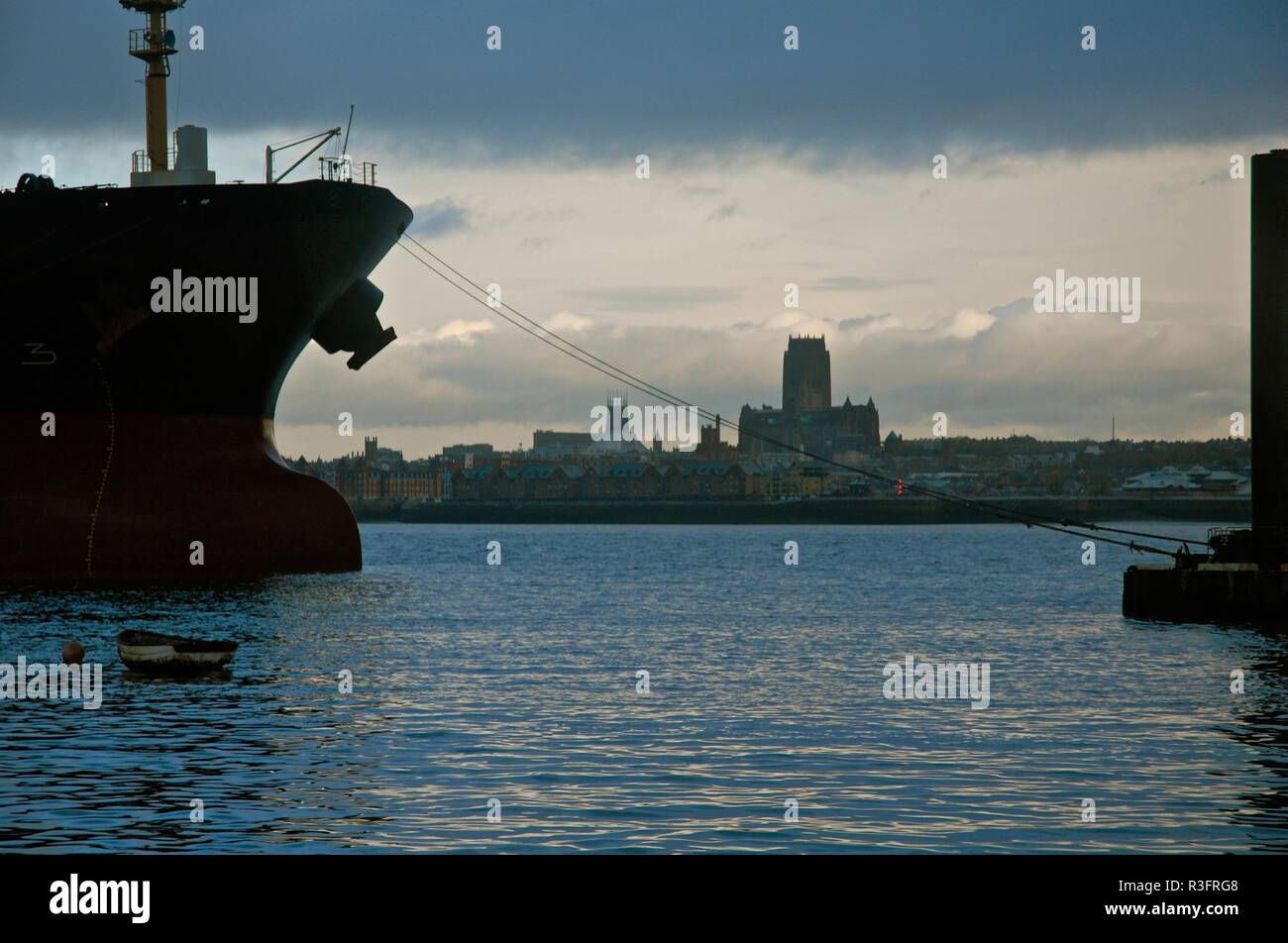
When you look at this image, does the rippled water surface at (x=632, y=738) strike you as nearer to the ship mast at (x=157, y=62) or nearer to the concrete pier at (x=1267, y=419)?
the concrete pier at (x=1267, y=419)

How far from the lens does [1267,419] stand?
3450 centimetres

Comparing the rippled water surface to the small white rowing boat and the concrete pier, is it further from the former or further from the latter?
the concrete pier

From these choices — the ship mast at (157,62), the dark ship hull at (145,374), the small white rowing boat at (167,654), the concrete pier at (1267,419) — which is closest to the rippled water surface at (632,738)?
the small white rowing boat at (167,654)

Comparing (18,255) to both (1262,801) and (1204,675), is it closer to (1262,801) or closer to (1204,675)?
(1204,675)

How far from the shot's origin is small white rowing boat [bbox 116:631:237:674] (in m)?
26.3

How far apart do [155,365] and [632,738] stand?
27536mm

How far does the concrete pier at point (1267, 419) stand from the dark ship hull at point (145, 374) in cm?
2612

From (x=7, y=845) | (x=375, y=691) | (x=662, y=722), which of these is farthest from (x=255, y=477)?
(x=7, y=845)

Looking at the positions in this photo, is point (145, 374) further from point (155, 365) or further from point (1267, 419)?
point (1267, 419)

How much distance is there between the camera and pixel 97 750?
18703mm

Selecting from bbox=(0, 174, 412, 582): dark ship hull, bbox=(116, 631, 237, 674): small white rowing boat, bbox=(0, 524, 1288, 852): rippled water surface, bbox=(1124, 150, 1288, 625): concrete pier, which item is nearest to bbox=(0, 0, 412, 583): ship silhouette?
bbox=(0, 174, 412, 582): dark ship hull

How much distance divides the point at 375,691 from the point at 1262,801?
14719mm

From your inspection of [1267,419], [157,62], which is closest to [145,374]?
[157,62]
